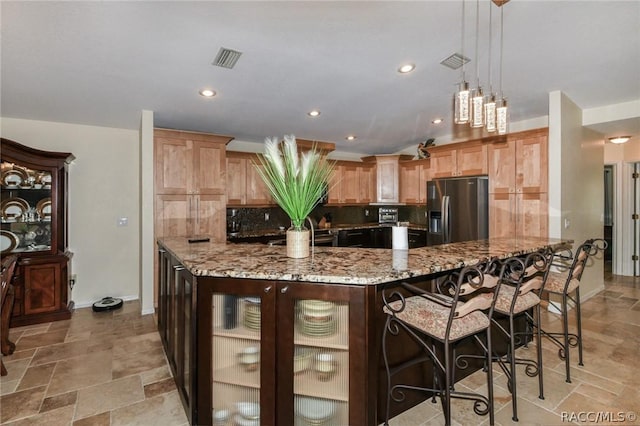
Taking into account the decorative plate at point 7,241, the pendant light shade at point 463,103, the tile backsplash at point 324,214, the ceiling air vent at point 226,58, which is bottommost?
the decorative plate at point 7,241

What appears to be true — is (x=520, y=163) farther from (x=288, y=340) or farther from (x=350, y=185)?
(x=288, y=340)

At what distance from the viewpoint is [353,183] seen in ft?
20.4

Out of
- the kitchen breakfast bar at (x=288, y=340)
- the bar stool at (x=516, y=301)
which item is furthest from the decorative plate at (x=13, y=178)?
the bar stool at (x=516, y=301)

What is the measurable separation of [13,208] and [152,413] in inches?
129

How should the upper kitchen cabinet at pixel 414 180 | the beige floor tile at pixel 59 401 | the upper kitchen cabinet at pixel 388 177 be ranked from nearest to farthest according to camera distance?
the beige floor tile at pixel 59 401, the upper kitchen cabinet at pixel 414 180, the upper kitchen cabinet at pixel 388 177

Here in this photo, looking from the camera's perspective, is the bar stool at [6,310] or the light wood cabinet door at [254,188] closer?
the bar stool at [6,310]

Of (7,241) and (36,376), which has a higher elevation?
(7,241)

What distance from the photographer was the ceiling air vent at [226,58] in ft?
8.16

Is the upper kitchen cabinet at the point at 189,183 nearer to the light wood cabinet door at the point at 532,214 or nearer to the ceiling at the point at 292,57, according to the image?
the ceiling at the point at 292,57

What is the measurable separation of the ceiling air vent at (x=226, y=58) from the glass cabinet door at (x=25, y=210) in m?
2.69

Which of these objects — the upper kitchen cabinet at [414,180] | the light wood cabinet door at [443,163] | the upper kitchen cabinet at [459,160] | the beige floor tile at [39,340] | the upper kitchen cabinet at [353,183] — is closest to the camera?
the beige floor tile at [39,340]

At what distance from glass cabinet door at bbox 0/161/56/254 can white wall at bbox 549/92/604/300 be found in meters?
5.80

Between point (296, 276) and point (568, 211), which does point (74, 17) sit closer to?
point (296, 276)

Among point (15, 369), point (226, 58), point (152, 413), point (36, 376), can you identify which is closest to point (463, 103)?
point (226, 58)
